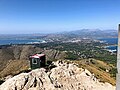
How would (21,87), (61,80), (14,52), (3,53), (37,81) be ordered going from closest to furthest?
1. (21,87)
2. (37,81)
3. (61,80)
4. (3,53)
5. (14,52)

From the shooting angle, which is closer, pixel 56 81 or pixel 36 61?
pixel 56 81

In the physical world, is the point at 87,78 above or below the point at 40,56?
below

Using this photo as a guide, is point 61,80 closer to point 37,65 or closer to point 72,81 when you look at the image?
point 72,81

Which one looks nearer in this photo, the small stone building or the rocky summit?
the rocky summit

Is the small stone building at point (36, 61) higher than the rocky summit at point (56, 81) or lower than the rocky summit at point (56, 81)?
higher

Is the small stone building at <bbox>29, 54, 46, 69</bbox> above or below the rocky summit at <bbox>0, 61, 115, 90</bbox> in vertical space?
above

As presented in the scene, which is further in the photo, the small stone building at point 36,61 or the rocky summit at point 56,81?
the small stone building at point 36,61

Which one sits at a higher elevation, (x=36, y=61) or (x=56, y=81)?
(x=36, y=61)

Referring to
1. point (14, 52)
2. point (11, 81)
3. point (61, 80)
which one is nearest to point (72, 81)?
point (61, 80)
